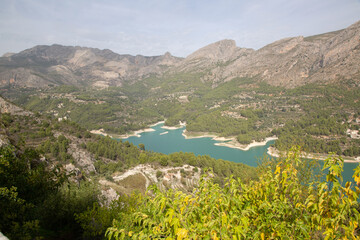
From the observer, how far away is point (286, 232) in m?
2.97

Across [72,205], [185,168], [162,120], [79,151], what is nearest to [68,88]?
[162,120]

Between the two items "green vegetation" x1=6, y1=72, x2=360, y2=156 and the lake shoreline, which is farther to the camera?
the lake shoreline

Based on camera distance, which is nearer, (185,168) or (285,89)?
(185,168)

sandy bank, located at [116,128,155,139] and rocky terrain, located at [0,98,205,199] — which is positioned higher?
rocky terrain, located at [0,98,205,199]

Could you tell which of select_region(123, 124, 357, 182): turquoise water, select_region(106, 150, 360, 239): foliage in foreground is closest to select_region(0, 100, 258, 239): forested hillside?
select_region(106, 150, 360, 239): foliage in foreground

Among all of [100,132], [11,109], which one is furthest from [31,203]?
[100,132]

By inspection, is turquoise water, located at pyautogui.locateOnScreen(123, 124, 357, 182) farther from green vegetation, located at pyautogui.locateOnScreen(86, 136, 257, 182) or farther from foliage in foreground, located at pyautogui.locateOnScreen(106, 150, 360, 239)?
foliage in foreground, located at pyautogui.locateOnScreen(106, 150, 360, 239)

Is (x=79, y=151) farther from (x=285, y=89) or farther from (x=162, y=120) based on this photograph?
(x=285, y=89)

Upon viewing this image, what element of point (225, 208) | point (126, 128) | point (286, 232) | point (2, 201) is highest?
point (225, 208)

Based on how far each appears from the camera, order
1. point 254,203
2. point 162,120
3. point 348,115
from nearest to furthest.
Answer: point 254,203
point 348,115
point 162,120

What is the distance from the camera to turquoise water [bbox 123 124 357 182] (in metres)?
64.5

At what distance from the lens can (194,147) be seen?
7650 centimetres

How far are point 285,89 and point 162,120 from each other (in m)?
82.3

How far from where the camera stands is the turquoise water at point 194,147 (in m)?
64.5
